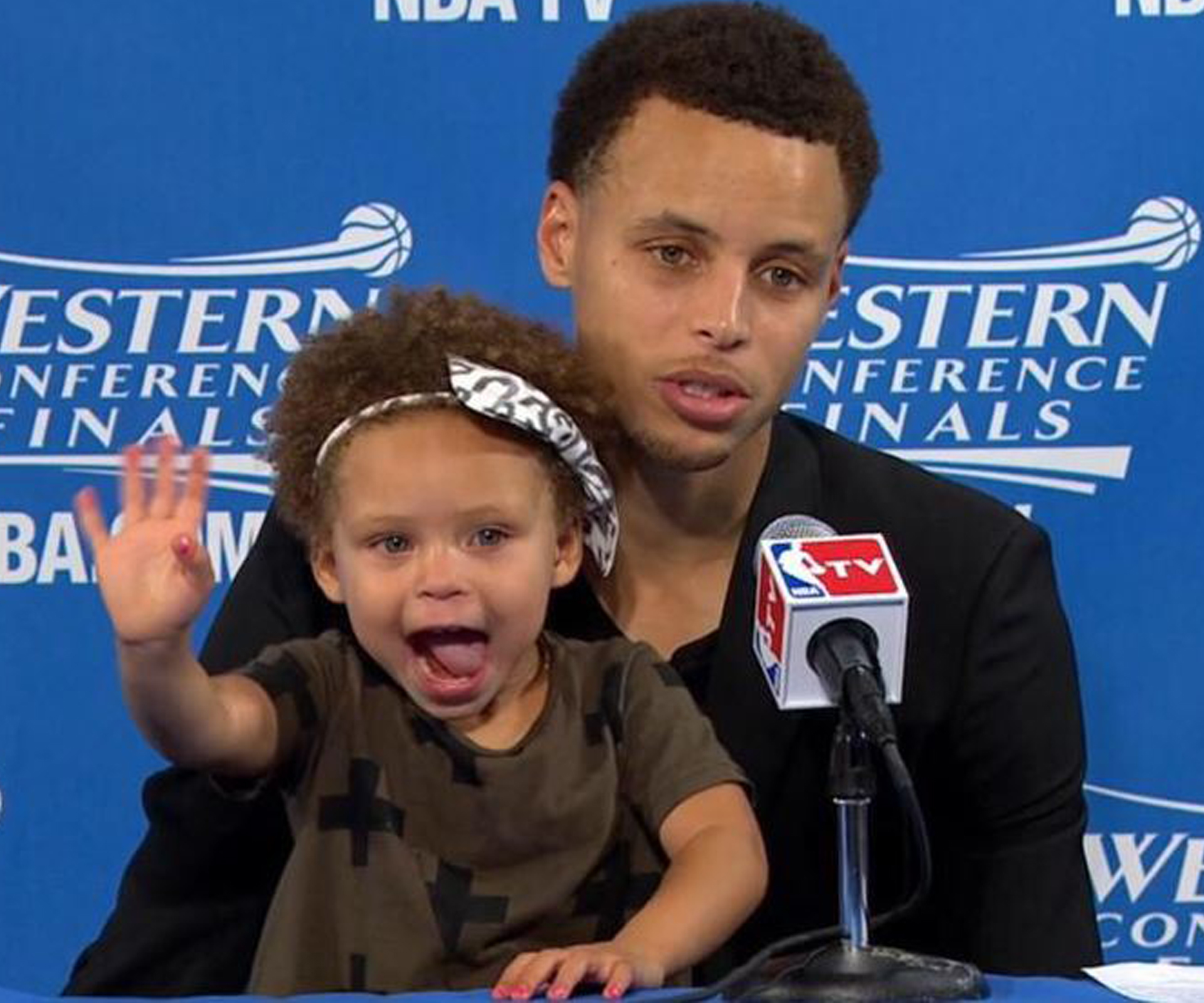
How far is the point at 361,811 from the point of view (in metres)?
1.45

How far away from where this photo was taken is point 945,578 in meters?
1.71

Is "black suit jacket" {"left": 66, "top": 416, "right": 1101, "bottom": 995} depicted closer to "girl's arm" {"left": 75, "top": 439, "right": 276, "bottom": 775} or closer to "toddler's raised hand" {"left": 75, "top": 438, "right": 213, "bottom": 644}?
"girl's arm" {"left": 75, "top": 439, "right": 276, "bottom": 775}

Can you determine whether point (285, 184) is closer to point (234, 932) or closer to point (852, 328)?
point (852, 328)

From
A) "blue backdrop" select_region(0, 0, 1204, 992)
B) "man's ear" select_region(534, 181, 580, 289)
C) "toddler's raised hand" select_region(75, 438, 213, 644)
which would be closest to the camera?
"toddler's raised hand" select_region(75, 438, 213, 644)

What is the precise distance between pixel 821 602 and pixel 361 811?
0.43 m

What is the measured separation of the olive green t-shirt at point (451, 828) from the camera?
55.7 inches

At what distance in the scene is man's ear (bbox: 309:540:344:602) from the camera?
1.48 metres

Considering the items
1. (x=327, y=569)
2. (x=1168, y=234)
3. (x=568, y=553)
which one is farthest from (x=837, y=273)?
(x=1168, y=234)

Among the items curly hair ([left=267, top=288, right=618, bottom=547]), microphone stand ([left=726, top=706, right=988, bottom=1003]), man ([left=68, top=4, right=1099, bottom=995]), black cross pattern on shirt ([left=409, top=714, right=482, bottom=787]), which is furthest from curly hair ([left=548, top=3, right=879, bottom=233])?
microphone stand ([left=726, top=706, right=988, bottom=1003])

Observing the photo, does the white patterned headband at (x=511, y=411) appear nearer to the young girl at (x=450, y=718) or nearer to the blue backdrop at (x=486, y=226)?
the young girl at (x=450, y=718)

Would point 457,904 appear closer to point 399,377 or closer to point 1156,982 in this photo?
point 399,377

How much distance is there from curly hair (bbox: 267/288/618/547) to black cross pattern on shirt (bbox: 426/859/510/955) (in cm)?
22

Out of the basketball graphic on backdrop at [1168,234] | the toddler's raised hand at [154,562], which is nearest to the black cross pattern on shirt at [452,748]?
the toddler's raised hand at [154,562]

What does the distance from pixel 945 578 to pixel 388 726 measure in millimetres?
453
